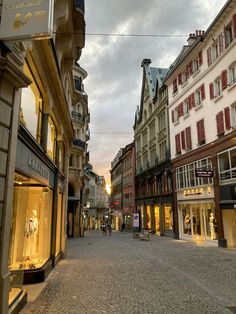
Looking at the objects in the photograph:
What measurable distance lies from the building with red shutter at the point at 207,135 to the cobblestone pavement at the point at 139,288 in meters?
7.83

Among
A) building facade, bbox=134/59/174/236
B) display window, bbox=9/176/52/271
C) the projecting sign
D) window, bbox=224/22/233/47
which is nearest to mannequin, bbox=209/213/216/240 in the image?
building facade, bbox=134/59/174/236

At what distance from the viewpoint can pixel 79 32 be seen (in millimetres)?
14070

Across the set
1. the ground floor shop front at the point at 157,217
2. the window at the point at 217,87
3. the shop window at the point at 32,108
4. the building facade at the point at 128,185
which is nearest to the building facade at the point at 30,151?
the shop window at the point at 32,108

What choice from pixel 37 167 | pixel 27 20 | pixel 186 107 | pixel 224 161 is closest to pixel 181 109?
pixel 186 107

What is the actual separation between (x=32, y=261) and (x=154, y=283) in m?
4.13

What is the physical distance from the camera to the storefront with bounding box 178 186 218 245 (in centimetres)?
2286

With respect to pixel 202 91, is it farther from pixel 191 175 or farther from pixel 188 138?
pixel 191 175

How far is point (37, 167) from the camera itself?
921cm

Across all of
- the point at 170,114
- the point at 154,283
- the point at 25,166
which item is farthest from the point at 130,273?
the point at 170,114

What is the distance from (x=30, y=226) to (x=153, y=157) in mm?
29622

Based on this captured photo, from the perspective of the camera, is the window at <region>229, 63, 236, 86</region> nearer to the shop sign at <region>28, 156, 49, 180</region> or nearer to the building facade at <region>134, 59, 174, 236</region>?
the building facade at <region>134, 59, 174, 236</region>

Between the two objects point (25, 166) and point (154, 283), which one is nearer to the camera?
point (25, 166)

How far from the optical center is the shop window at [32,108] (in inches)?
321

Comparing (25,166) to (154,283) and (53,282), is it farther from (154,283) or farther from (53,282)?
(154,283)
